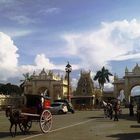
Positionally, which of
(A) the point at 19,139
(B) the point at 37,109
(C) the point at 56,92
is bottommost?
(A) the point at 19,139

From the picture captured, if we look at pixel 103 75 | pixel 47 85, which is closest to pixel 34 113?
pixel 47 85

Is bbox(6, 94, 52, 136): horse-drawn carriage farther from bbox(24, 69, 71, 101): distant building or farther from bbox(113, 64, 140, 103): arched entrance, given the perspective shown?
bbox(24, 69, 71, 101): distant building

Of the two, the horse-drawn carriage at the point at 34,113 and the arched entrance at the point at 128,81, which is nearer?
the horse-drawn carriage at the point at 34,113

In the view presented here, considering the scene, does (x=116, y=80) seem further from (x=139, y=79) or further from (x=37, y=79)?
(x=37, y=79)

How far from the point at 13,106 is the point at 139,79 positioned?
97.9 metres

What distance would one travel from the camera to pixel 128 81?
11844cm

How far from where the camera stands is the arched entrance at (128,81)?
11727 cm

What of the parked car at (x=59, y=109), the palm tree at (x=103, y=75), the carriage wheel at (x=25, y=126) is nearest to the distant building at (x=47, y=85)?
the palm tree at (x=103, y=75)

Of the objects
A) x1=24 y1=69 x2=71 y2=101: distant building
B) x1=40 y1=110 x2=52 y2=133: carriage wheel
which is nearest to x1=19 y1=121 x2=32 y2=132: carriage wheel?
x1=40 y1=110 x2=52 y2=133: carriage wheel

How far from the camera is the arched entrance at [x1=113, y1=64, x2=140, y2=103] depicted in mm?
117269

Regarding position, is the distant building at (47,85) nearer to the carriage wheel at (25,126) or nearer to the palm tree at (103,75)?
the palm tree at (103,75)

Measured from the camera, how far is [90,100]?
102 metres

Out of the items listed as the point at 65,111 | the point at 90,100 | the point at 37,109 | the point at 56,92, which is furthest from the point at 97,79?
the point at 37,109

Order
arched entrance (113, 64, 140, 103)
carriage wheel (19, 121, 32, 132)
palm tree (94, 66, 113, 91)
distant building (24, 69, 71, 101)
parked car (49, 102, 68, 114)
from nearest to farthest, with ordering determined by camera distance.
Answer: carriage wheel (19, 121, 32, 132), parked car (49, 102, 68, 114), arched entrance (113, 64, 140, 103), distant building (24, 69, 71, 101), palm tree (94, 66, 113, 91)
